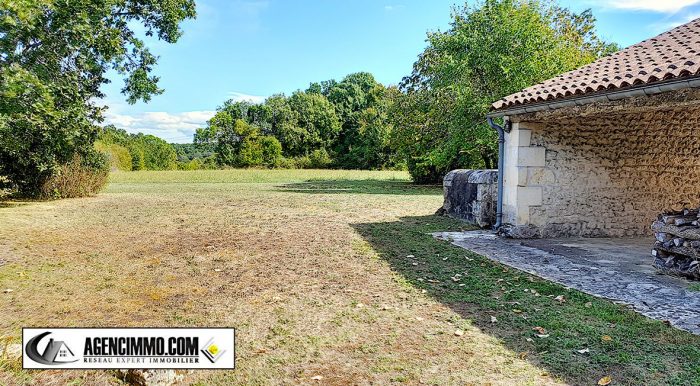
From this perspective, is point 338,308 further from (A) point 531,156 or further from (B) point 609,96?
(A) point 531,156

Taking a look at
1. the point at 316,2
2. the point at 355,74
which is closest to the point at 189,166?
the point at 355,74

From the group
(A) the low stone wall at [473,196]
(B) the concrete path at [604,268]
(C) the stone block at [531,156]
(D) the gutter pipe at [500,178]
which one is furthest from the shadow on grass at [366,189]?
(C) the stone block at [531,156]

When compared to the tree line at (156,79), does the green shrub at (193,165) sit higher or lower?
lower

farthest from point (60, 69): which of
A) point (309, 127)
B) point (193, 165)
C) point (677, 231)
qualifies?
point (309, 127)

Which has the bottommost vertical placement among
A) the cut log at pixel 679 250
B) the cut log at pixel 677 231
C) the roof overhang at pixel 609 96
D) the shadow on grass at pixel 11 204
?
the shadow on grass at pixel 11 204

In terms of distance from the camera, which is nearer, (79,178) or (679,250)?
(679,250)

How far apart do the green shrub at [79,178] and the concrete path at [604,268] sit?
12.8 metres

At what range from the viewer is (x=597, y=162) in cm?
792

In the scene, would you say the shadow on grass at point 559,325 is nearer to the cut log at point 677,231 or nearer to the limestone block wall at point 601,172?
the cut log at point 677,231

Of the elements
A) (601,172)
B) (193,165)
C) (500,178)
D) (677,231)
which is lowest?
(677,231)

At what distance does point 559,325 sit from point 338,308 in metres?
1.92

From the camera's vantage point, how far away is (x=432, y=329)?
365 centimetres

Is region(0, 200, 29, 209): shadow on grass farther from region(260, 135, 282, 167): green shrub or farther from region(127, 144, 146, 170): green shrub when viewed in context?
region(127, 144, 146, 170): green shrub

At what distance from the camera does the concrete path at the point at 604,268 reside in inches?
161
